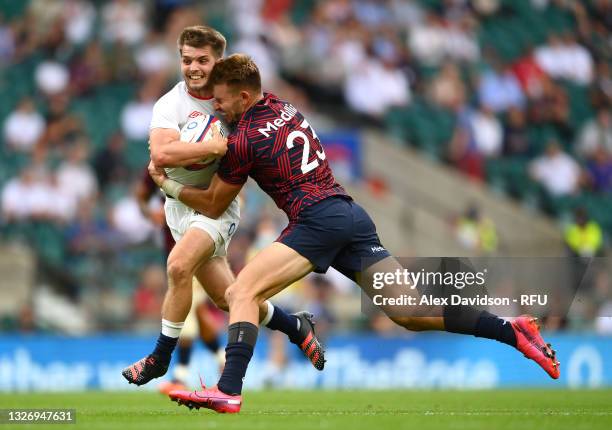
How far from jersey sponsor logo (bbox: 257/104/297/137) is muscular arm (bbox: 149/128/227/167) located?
12.7 inches

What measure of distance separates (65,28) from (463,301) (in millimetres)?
13260

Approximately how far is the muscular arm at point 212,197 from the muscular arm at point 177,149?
0.22 m

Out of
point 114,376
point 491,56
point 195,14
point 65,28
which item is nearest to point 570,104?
point 491,56

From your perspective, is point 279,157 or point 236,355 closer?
point 236,355

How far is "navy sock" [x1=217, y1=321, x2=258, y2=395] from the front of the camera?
7.84 metres

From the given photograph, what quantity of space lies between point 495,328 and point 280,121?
2.02m

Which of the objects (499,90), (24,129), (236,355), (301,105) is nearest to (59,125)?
(24,129)

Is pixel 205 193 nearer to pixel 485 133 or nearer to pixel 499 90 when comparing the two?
pixel 485 133

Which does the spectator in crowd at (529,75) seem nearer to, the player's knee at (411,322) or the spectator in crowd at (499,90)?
the spectator in crowd at (499,90)

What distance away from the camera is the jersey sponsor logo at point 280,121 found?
811 centimetres

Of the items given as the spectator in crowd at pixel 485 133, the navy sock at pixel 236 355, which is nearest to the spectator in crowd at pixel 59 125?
the spectator in crowd at pixel 485 133

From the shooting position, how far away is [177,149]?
8.34 metres

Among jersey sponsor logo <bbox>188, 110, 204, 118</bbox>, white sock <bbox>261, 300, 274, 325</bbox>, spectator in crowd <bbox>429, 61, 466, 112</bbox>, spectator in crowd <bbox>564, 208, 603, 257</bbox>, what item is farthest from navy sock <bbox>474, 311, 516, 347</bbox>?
spectator in crowd <bbox>429, 61, 466, 112</bbox>

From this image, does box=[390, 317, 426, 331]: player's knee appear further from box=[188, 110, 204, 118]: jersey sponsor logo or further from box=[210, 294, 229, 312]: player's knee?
box=[188, 110, 204, 118]: jersey sponsor logo
